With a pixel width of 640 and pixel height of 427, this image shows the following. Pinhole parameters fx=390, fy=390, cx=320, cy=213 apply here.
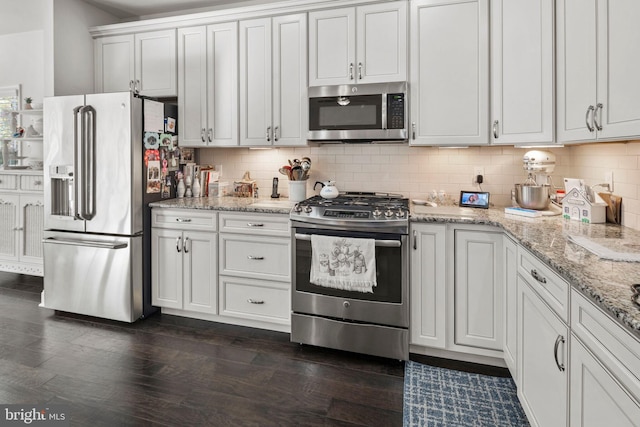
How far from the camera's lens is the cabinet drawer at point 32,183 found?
13.5 feet

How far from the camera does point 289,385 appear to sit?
2279 mm

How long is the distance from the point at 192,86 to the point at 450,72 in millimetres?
2157

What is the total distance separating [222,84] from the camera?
3.34 meters

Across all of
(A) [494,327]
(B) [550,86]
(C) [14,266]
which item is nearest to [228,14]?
(B) [550,86]

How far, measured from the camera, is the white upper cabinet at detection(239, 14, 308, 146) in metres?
3.11

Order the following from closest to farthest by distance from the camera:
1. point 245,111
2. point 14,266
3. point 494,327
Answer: point 494,327
point 245,111
point 14,266

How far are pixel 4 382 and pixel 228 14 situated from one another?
3.01 meters

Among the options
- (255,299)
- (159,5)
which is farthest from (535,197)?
(159,5)

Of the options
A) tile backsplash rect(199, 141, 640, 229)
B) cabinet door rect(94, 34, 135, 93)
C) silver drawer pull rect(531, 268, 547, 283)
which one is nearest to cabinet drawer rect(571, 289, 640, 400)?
silver drawer pull rect(531, 268, 547, 283)

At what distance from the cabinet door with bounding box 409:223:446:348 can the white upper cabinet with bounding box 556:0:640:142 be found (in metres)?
0.92

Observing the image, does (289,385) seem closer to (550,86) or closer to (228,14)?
(550,86)

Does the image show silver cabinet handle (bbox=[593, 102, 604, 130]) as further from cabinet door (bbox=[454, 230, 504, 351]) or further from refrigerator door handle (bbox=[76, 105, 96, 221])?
refrigerator door handle (bbox=[76, 105, 96, 221])

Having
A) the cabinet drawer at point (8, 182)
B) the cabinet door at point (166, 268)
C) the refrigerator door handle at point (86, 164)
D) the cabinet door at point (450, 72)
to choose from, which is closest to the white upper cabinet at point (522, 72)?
the cabinet door at point (450, 72)

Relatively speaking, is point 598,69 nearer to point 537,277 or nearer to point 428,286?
point 537,277
